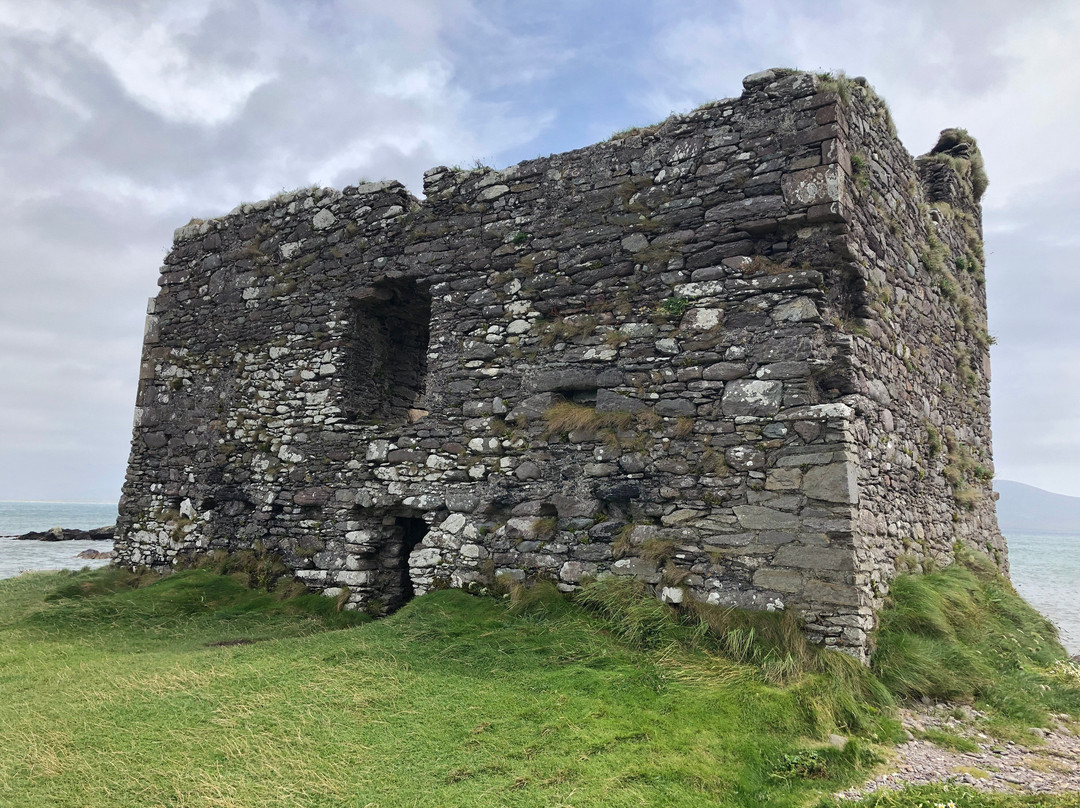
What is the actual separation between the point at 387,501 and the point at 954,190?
9.93m

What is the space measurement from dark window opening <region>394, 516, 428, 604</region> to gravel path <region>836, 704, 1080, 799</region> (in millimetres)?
6121

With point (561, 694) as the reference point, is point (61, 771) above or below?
below

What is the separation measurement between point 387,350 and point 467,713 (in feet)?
21.2

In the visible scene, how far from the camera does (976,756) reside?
5035 millimetres

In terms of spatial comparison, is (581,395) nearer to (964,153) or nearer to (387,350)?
(387,350)

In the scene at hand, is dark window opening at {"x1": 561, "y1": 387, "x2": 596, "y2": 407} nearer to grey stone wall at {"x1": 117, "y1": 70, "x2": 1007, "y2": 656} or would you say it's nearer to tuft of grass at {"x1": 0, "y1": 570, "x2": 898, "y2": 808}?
grey stone wall at {"x1": 117, "y1": 70, "x2": 1007, "y2": 656}

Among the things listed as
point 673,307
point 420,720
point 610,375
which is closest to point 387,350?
point 610,375

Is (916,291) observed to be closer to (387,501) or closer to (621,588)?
(621,588)

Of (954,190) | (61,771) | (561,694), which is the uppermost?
(954,190)

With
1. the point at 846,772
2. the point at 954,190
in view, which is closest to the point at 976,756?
the point at 846,772

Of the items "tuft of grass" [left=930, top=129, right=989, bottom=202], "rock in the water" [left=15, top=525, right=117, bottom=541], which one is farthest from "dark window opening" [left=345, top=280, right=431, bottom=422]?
"rock in the water" [left=15, top=525, right=117, bottom=541]

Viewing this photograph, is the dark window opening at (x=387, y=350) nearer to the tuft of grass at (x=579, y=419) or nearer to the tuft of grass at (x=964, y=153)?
the tuft of grass at (x=579, y=419)

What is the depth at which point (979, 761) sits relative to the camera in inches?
194

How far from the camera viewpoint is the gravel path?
4488 mm
